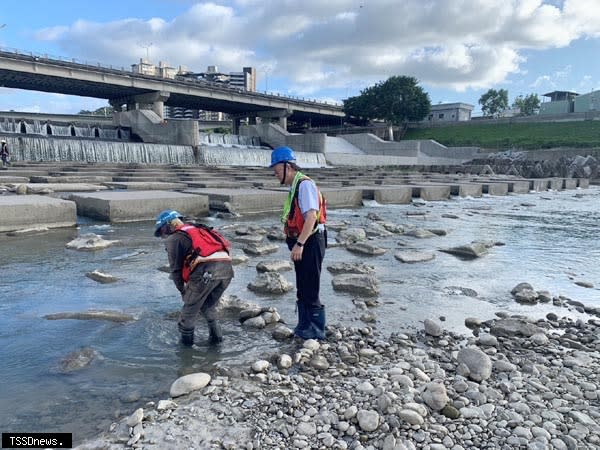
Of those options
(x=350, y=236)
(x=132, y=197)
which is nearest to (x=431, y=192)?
(x=350, y=236)

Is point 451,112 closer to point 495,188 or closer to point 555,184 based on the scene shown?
point 555,184

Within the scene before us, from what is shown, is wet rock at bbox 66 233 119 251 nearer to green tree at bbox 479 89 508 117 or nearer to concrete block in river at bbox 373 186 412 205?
concrete block in river at bbox 373 186 412 205

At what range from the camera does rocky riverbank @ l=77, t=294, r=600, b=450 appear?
2506 millimetres

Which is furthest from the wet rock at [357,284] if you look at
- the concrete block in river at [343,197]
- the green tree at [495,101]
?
the green tree at [495,101]

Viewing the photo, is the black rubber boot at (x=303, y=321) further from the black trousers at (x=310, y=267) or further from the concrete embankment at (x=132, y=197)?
the concrete embankment at (x=132, y=197)

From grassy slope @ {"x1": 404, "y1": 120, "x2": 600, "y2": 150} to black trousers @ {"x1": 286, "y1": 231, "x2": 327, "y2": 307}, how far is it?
53.0m

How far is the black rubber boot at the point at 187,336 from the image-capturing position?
12.5ft

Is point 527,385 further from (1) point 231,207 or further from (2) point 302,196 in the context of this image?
(1) point 231,207

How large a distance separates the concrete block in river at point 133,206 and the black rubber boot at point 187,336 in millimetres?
6486

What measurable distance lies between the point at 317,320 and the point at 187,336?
114 centimetres

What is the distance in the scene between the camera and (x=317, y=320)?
4.01 metres

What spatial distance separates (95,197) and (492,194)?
19.1 meters

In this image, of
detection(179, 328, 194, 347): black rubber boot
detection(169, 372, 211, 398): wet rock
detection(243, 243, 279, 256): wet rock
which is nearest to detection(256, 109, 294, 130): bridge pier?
detection(243, 243, 279, 256): wet rock

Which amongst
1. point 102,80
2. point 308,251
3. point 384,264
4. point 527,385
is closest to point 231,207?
point 384,264
